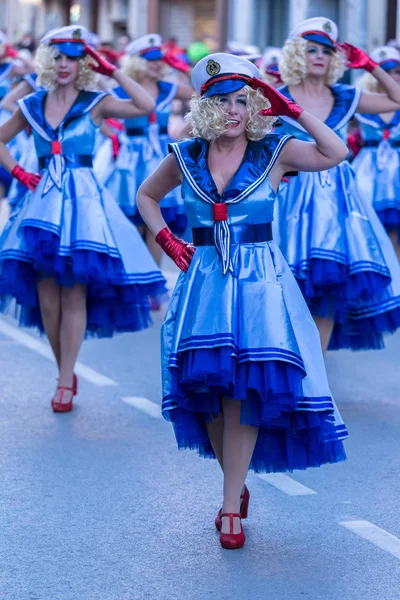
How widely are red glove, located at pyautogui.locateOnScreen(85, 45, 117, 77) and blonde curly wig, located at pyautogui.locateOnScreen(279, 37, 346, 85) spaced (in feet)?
3.11

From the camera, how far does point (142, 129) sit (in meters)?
13.2

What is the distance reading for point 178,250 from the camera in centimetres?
602

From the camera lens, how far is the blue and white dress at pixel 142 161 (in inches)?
502

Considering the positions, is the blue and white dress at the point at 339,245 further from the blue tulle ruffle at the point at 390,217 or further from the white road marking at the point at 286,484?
the blue tulle ruffle at the point at 390,217

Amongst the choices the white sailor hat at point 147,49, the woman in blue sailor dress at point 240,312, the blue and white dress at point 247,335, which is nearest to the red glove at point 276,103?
the woman in blue sailor dress at point 240,312

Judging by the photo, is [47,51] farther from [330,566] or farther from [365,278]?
[330,566]

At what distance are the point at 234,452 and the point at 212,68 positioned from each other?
1.44 meters

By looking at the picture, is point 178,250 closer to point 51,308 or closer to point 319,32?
point 51,308

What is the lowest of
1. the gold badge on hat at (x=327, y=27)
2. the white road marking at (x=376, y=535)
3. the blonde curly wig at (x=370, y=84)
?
the white road marking at (x=376, y=535)

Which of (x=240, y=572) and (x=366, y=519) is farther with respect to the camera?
(x=366, y=519)

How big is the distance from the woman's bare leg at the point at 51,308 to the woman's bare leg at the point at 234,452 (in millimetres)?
2755

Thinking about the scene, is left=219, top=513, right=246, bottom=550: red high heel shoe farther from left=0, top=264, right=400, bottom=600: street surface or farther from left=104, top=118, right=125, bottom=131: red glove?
left=104, top=118, right=125, bottom=131: red glove

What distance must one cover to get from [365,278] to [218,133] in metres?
2.46

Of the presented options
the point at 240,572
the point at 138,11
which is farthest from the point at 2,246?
the point at 138,11
